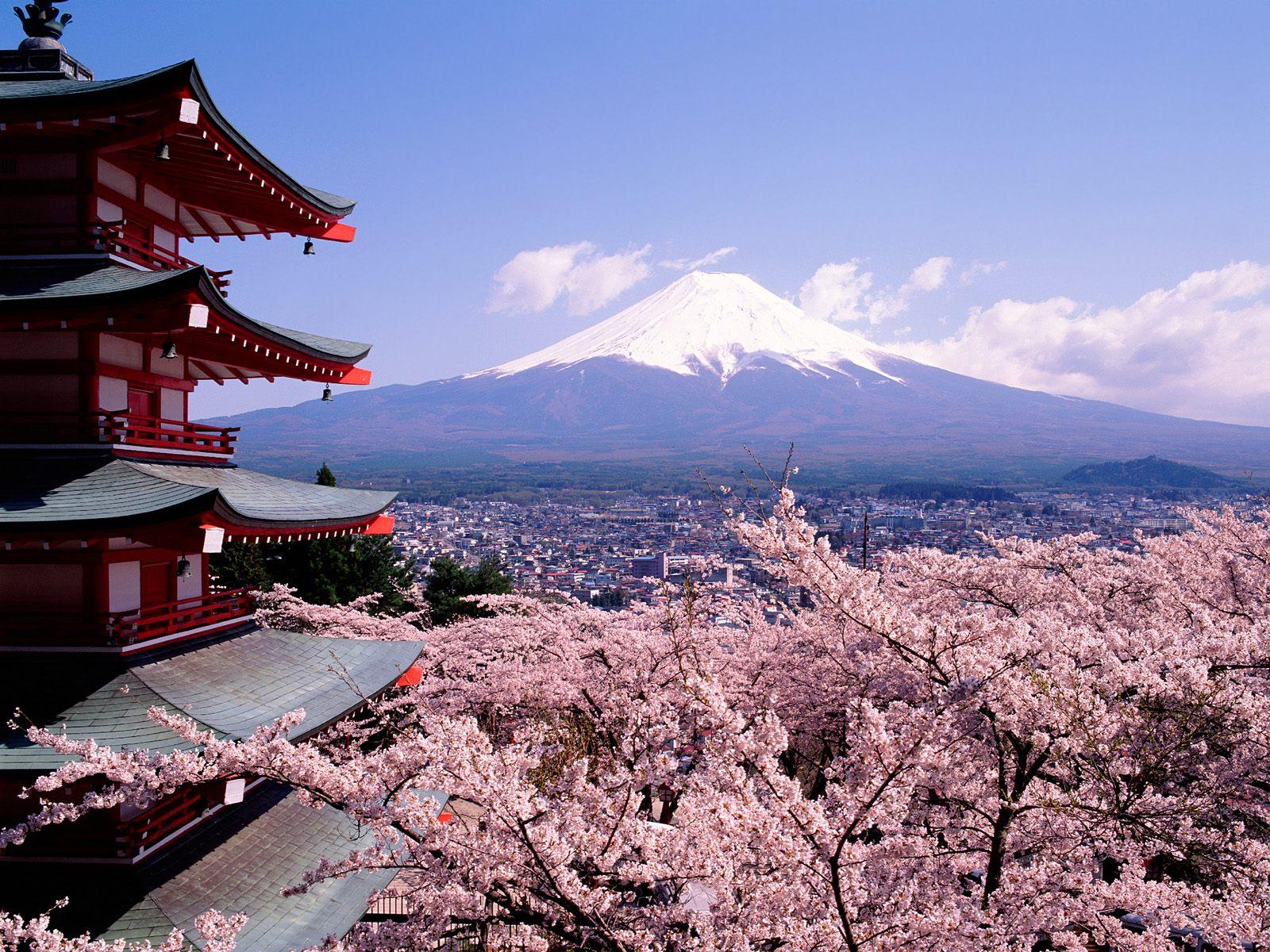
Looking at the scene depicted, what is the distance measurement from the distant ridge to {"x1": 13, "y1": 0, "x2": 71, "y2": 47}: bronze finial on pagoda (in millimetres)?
60949

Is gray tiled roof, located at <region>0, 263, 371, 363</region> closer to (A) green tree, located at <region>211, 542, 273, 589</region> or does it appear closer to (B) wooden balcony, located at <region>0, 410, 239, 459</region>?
(B) wooden balcony, located at <region>0, 410, 239, 459</region>

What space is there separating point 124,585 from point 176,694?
3.31 ft

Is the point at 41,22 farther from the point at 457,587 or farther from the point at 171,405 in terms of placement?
the point at 457,587

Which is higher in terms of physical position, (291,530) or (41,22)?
(41,22)

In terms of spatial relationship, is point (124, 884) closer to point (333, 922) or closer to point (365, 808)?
point (333, 922)

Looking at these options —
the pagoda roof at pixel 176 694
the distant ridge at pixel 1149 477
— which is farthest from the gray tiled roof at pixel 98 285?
the distant ridge at pixel 1149 477

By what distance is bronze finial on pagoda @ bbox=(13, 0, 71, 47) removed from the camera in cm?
652

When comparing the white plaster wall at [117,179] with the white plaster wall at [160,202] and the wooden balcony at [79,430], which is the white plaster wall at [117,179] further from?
the wooden balcony at [79,430]

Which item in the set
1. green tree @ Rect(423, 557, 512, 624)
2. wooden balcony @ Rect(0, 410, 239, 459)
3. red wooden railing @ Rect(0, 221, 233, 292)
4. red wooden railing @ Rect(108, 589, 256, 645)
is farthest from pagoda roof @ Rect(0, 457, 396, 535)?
green tree @ Rect(423, 557, 512, 624)

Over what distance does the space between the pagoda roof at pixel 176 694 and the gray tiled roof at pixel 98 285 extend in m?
2.49

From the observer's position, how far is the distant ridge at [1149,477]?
53.2 m

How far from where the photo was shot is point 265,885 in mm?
5477

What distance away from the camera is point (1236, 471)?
233 feet

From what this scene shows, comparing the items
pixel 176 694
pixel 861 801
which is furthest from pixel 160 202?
pixel 861 801
